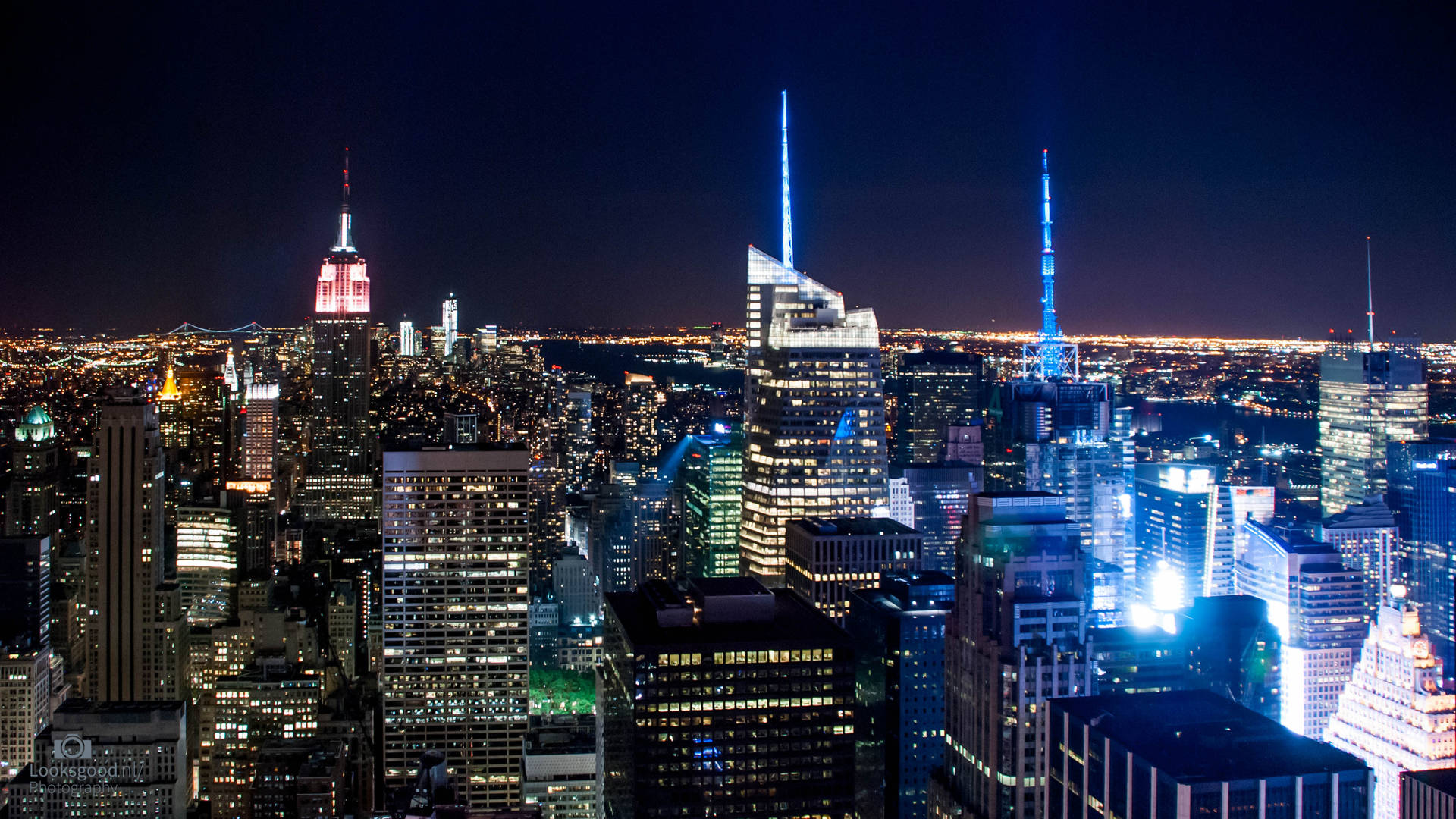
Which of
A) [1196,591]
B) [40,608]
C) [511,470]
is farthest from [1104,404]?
[40,608]

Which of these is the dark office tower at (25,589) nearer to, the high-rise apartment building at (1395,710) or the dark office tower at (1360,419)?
the high-rise apartment building at (1395,710)

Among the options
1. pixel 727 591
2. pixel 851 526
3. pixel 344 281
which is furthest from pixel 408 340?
pixel 727 591

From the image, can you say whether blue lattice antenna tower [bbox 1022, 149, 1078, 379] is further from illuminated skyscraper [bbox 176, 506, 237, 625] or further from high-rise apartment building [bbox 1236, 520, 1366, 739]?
illuminated skyscraper [bbox 176, 506, 237, 625]

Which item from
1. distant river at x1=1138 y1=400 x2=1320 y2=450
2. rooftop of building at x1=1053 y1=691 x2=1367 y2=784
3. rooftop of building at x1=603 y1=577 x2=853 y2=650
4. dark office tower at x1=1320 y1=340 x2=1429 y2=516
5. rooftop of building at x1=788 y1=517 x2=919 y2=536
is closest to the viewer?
rooftop of building at x1=1053 y1=691 x2=1367 y2=784

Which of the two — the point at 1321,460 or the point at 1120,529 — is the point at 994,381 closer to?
the point at 1120,529

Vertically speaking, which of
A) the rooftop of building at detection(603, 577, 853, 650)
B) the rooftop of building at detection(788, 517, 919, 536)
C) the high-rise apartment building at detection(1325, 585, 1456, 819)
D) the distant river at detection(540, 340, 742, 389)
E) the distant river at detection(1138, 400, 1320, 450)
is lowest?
the high-rise apartment building at detection(1325, 585, 1456, 819)

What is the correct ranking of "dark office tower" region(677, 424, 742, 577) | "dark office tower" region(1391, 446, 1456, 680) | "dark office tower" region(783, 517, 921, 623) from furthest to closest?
"dark office tower" region(677, 424, 742, 577) < "dark office tower" region(783, 517, 921, 623) < "dark office tower" region(1391, 446, 1456, 680)

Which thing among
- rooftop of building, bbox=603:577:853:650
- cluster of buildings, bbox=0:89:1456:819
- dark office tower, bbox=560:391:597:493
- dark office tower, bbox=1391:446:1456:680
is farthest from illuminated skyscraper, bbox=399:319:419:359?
dark office tower, bbox=1391:446:1456:680

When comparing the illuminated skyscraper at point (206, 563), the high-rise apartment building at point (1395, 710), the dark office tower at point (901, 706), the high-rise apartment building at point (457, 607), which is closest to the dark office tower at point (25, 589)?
the illuminated skyscraper at point (206, 563)
